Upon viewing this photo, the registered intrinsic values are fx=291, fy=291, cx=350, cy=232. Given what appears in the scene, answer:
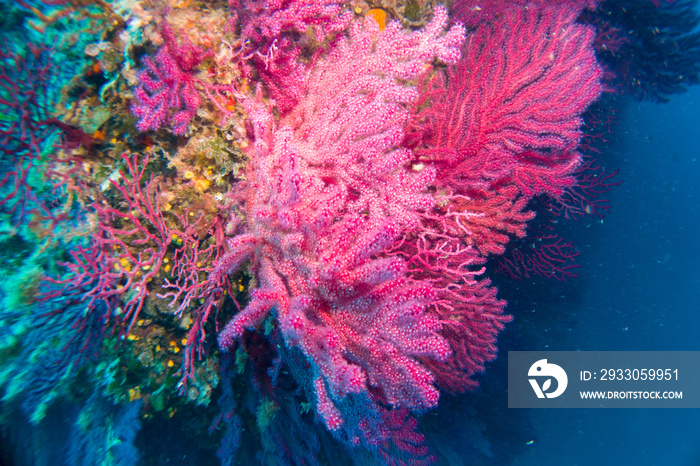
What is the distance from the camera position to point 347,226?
189cm

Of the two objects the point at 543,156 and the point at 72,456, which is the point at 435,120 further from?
the point at 72,456

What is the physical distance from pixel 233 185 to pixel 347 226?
3.80 feet

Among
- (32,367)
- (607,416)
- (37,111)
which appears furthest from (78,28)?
(607,416)

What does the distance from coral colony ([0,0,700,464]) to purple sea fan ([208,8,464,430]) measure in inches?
0.6

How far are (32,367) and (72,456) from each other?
85 centimetres

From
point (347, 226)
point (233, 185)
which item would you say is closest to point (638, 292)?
point (347, 226)

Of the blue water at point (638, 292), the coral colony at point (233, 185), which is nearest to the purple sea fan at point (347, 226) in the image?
the coral colony at point (233, 185)

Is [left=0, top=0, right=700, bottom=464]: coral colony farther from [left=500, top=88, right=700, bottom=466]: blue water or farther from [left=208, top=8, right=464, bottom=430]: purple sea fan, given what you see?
[left=500, top=88, right=700, bottom=466]: blue water

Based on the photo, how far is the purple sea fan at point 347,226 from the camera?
6.06 ft

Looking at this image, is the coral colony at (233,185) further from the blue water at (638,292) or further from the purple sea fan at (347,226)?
the blue water at (638,292)

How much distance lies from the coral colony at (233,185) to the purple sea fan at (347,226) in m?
0.01

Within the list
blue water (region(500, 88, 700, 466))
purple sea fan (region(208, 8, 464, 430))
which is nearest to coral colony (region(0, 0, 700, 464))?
purple sea fan (region(208, 8, 464, 430))

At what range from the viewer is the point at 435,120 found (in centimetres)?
291

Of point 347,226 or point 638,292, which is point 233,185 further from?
point 638,292
